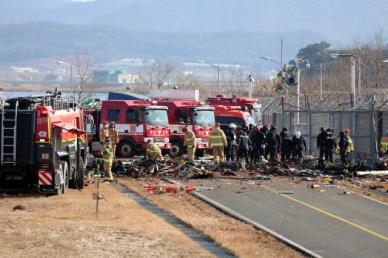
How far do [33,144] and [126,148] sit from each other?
72.0ft

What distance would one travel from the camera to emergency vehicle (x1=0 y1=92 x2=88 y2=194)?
86.7ft

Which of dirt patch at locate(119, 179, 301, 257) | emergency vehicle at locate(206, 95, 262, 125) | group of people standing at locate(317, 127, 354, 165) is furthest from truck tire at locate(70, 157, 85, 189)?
emergency vehicle at locate(206, 95, 262, 125)

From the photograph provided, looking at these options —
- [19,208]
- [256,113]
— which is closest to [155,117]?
[256,113]

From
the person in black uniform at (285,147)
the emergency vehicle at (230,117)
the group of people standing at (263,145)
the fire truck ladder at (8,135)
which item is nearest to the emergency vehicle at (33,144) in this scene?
the fire truck ladder at (8,135)

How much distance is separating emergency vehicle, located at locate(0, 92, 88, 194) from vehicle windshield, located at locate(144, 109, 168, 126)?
19921 millimetres

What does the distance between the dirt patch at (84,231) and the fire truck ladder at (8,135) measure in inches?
41.2

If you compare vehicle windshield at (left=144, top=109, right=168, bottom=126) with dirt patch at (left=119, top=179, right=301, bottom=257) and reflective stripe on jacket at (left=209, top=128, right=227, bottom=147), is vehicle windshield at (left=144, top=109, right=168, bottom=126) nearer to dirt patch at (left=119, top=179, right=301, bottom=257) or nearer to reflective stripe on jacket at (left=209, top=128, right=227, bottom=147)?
reflective stripe on jacket at (left=209, top=128, right=227, bottom=147)

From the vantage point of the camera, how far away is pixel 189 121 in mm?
49969

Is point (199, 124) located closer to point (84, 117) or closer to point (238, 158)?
point (238, 158)

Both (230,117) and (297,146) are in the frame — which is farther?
(230,117)

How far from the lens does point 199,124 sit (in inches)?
1953

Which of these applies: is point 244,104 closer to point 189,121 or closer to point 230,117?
point 230,117

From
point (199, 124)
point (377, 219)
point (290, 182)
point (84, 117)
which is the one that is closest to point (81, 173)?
point (84, 117)

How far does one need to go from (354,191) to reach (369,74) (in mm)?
74297
